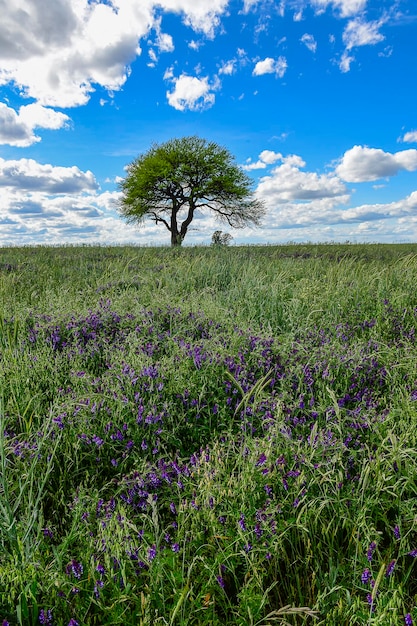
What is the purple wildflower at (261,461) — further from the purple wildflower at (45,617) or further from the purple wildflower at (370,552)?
the purple wildflower at (45,617)

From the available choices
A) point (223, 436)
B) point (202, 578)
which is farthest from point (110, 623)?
point (223, 436)

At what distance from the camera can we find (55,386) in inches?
137

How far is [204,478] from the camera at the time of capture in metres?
2.18

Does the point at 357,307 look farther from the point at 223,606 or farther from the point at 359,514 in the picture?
the point at 223,606

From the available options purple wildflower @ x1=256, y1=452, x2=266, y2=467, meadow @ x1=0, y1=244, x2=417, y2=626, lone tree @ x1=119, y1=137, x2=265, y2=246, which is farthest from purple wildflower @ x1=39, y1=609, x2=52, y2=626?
lone tree @ x1=119, y1=137, x2=265, y2=246

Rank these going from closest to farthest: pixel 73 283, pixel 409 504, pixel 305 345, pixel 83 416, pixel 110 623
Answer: pixel 110 623, pixel 409 504, pixel 83 416, pixel 305 345, pixel 73 283

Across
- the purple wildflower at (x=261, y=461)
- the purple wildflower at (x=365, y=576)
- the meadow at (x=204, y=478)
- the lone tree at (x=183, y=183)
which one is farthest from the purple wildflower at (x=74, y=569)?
the lone tree at (x=183, y=183)

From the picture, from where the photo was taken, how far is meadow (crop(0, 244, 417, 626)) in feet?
5.59

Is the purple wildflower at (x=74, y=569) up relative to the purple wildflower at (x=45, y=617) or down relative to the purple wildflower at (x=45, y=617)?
up

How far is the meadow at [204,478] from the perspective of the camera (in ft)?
5.59

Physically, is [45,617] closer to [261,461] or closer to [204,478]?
[204,478]

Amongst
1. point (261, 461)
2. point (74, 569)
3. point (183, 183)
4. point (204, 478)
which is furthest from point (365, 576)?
point (183, 183)

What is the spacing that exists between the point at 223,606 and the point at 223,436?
1.22 metres

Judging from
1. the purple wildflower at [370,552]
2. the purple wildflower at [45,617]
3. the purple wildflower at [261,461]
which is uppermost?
the purple wildflower at [261,461]
